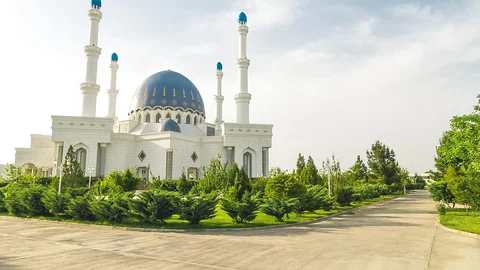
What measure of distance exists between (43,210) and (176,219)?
6.37 meters

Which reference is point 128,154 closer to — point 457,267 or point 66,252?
point 66,252

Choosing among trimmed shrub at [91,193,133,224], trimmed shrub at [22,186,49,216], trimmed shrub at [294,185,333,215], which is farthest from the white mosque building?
trimmed shrub at [294,185,333,215]

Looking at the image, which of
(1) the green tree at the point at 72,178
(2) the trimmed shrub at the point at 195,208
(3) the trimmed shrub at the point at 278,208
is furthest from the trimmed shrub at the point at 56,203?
(3) the trimmed shrub at the point at 278,208

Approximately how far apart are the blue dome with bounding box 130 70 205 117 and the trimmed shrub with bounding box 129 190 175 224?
34.8m

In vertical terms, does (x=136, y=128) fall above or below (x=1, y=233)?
above

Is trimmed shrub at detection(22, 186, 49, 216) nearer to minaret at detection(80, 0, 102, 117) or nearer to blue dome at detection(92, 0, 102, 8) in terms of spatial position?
minaret at detection(80, 0, 102, 117)

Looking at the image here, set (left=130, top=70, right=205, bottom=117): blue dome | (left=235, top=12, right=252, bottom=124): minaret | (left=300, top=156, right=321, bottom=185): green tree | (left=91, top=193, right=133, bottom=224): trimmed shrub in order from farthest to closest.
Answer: (left=130, top=70, right=205, bottom=117): blue dome, (left=235, top=12, right=252, bottom=124): minaret, (left=300, top=156, right=321, bottom=185): green tree, (left=91, top=193, right=133, bottom=224): trimmed shrub

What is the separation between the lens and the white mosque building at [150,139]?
37.1m

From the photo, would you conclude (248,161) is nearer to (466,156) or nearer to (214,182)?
(214,182)

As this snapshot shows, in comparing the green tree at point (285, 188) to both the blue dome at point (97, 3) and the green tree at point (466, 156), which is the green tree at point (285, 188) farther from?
the blue dome at point (97, 3)

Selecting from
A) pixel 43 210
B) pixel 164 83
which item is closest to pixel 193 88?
pixel 164 83

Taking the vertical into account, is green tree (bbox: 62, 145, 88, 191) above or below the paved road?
above

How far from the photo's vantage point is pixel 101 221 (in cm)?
1309

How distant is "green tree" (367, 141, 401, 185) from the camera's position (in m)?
43.7
